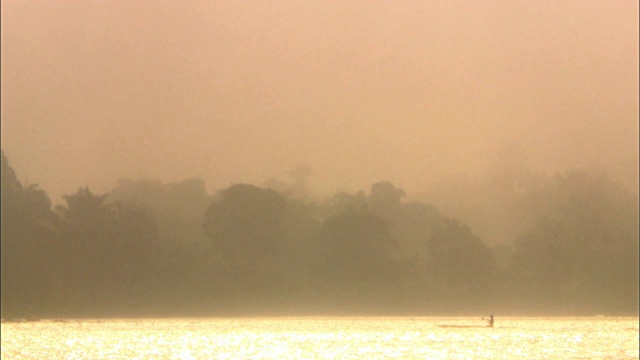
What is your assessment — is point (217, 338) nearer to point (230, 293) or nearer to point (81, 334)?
point (81, 334)

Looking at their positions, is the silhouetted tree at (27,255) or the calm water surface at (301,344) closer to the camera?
the calm water surface at (301,344)

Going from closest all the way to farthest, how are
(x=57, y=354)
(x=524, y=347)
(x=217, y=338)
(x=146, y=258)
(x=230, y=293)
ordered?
(x=57, y=354) < (x=524, y=347) < (x=217, y=338) < (x=146, y=258) < (x=230, y=293)

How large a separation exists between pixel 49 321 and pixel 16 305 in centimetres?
540

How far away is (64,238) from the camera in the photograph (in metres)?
158

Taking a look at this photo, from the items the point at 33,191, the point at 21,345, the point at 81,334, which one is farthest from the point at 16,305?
the point at 21,345

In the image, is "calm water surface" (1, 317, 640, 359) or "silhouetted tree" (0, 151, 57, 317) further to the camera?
"silhouetted tree" (0, 151, 57, 317)

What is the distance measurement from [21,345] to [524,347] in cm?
4574

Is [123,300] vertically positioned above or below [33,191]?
below

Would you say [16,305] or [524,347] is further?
[16,305]

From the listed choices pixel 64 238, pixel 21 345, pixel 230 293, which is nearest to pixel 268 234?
pixel 230 293

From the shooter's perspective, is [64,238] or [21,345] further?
[64,238]

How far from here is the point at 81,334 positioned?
131m

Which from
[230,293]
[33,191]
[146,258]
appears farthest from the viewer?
[230,293]

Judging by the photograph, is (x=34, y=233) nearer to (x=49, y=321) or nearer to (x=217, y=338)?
(x=49, y=321)
